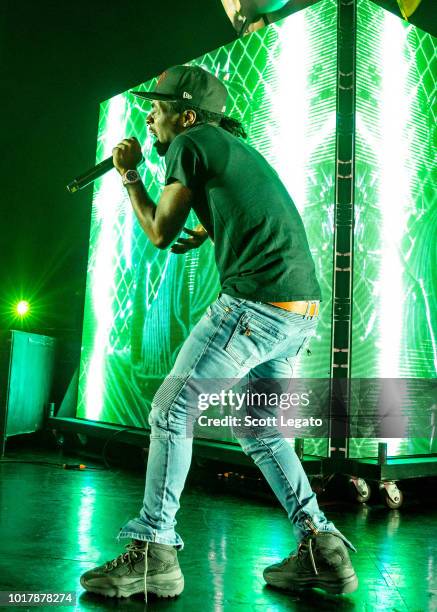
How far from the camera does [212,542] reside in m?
2.00

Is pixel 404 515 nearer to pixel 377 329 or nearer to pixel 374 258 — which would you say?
pixel 377 329

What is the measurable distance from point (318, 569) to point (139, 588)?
44cm

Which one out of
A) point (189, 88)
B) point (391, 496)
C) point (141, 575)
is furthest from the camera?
point (391, 496)

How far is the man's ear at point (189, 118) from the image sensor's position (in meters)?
1.74

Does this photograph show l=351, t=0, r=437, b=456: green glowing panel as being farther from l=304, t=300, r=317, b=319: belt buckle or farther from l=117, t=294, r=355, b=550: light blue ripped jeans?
l=117, t=294, r=355, b=550: light blue ripped jeans

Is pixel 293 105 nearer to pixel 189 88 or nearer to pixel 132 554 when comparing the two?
pixel 189 88

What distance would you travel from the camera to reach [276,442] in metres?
1.66

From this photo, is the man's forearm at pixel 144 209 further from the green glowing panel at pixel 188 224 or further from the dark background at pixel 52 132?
the dark background at pixel 52 132

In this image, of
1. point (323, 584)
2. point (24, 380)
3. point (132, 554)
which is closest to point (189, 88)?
point (132, 554)

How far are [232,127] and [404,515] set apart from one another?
1.74m

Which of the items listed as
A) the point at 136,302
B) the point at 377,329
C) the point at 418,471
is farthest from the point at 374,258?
the point at 136,302

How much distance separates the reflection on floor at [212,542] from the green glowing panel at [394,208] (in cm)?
50

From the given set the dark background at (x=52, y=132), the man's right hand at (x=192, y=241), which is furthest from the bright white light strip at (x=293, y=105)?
the dark background at (x=52, y=132)

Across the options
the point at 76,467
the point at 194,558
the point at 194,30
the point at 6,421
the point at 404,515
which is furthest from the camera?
the point at 194,30
